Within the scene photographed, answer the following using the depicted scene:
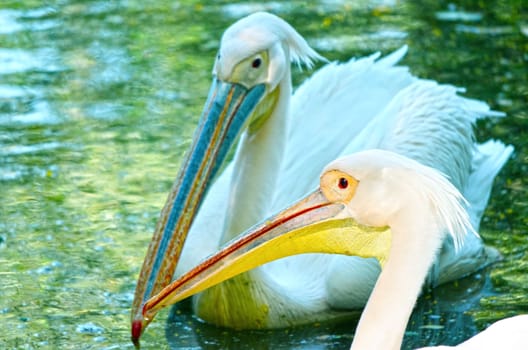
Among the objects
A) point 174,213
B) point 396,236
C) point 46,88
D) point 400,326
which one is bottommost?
point 46,88

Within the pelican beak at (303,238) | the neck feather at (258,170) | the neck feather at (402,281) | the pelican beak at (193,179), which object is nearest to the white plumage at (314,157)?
the neck feather at (258,170)

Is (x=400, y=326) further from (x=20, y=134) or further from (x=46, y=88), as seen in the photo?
(x=46, y=88)

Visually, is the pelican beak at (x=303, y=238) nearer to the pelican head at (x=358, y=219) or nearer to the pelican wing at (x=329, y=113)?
the pelican head at (x=358, y=219)

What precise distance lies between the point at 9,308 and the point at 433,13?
530cm

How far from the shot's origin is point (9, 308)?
19.0ft

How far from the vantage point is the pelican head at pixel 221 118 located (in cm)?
529

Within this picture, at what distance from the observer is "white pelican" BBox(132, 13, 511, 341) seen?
536cm

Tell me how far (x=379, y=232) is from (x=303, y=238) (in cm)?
26

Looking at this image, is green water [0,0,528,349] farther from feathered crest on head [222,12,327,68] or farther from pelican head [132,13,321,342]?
feathered crest on head [222,12,327,68]

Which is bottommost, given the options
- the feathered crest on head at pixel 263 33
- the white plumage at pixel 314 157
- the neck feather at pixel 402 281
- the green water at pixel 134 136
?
the green water at pixel 134 136

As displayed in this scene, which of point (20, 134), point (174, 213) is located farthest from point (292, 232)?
point (20, 134)

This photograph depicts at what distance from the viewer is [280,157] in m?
5.70

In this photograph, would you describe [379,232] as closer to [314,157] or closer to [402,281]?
[402,281]

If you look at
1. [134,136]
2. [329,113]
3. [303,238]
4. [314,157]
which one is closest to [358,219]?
[303,238]
